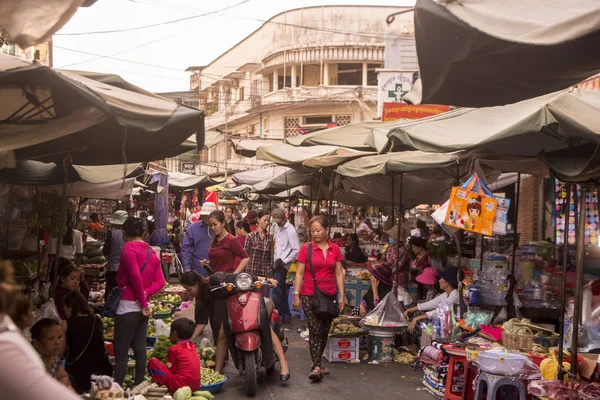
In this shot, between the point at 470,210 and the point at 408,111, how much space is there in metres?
7.69

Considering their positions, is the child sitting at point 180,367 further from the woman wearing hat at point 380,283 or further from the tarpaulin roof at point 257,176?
the tarpaulin roof at point 257,176

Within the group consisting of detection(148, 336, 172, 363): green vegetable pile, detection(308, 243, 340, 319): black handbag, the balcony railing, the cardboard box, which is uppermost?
the balcony railing

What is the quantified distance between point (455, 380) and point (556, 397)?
1874 millimetres

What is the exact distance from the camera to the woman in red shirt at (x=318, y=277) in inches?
309

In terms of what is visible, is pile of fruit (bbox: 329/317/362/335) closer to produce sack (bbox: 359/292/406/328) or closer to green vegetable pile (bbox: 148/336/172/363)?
produce sack (bbox: 359/292/406/328)

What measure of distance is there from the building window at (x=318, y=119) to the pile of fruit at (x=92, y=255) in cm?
2628

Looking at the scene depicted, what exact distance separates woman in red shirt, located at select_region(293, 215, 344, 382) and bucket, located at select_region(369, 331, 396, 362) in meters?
1.32

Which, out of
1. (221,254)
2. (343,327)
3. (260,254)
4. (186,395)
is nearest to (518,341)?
(343,327)

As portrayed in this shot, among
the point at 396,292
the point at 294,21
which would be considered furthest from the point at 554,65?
the point at 294,21

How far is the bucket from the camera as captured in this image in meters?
9.05

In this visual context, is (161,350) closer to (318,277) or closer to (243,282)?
(243,282)

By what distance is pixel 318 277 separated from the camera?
310 inches

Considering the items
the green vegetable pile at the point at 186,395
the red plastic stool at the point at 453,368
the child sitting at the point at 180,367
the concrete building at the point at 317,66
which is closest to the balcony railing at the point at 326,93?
the concrete building at the point at 317,66

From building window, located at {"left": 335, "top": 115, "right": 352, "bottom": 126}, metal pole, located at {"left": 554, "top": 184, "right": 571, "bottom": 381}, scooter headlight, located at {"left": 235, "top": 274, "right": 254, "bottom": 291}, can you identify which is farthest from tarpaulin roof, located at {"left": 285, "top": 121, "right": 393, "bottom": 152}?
building window, located at {"left": 335, "top": 115, "right": 352, "bottom": 126}
